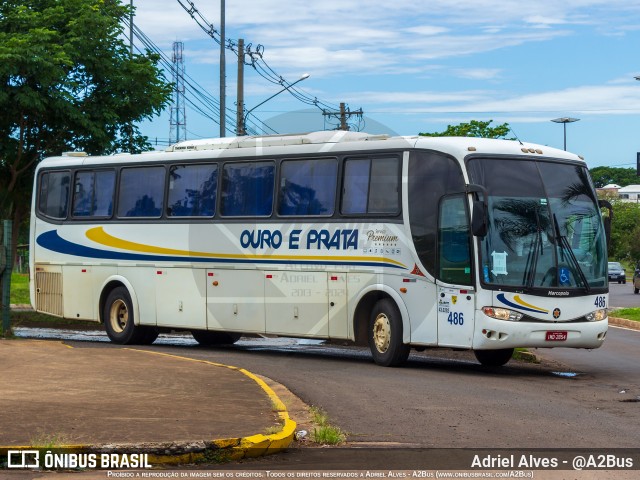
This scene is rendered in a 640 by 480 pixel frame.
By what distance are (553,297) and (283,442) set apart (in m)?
8.64

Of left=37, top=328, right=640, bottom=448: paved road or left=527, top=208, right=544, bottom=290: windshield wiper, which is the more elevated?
left=527, top=208, right=544, bottom=290: windshield wiper

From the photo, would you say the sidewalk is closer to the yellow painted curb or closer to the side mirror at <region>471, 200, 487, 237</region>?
the yellow painted curb

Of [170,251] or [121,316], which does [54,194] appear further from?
[170,251]

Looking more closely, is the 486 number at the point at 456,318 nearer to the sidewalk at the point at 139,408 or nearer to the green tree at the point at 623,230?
the sidewalk at the point at 139,408

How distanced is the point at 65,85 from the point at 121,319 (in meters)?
9.45

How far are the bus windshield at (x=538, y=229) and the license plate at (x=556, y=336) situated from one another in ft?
2.20

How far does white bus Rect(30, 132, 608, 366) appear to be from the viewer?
18047 millimetres

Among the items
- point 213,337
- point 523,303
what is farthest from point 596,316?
point 213,337

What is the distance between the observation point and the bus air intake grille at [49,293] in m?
25.8

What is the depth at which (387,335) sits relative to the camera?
19219 mm

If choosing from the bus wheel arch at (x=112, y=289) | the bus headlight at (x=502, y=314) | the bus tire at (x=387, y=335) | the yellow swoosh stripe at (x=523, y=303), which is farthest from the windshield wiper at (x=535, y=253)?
the bus wheel arch at (x=112, y=289)

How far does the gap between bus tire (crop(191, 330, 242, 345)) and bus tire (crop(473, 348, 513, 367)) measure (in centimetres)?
653

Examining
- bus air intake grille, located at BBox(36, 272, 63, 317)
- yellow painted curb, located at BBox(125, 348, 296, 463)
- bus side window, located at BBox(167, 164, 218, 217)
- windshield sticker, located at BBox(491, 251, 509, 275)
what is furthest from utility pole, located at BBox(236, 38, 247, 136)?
yellow painted curb, located at BBox(125, 348, 296, 463)

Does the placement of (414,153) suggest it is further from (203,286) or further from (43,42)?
(43,42)
